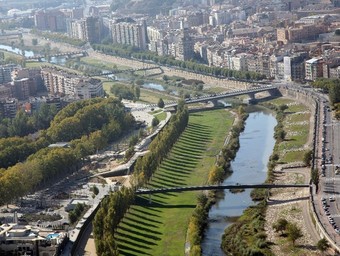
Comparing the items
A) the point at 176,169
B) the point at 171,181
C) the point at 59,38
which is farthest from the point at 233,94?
the point at 59,38

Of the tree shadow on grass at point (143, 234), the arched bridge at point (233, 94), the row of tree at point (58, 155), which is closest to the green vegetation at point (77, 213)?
the tree shadow on grass at point (143, 234)

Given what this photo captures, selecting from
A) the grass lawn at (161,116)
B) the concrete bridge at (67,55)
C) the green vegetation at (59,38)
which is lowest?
the concrete bridge at (67,55)

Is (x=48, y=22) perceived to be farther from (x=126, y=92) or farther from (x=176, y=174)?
(x=176, y=174)

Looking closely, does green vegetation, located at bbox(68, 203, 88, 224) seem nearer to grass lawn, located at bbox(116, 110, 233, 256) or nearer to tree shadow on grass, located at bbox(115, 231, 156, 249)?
grass lawn, located at bbox(116, 110, 233, 256)

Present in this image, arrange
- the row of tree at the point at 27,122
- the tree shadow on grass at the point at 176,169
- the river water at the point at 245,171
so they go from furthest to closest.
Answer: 1. the row of tree at the point at 27,122
2. the tree shadow on grass at the point at 176,169
3. the river water at the point at 245,171

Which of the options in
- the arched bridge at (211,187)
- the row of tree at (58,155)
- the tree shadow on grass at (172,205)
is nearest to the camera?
the tree shadow on grass at (172,205)

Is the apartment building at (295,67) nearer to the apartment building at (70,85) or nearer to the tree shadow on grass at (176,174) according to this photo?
the apartment building at (70,85)

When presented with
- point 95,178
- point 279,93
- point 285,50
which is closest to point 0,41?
point 285,50

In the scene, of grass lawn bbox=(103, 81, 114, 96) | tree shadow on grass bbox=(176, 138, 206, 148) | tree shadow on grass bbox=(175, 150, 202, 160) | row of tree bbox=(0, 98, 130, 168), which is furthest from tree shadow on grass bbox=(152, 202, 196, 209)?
grass lawn bbox=(103, 81, 114, 96)
